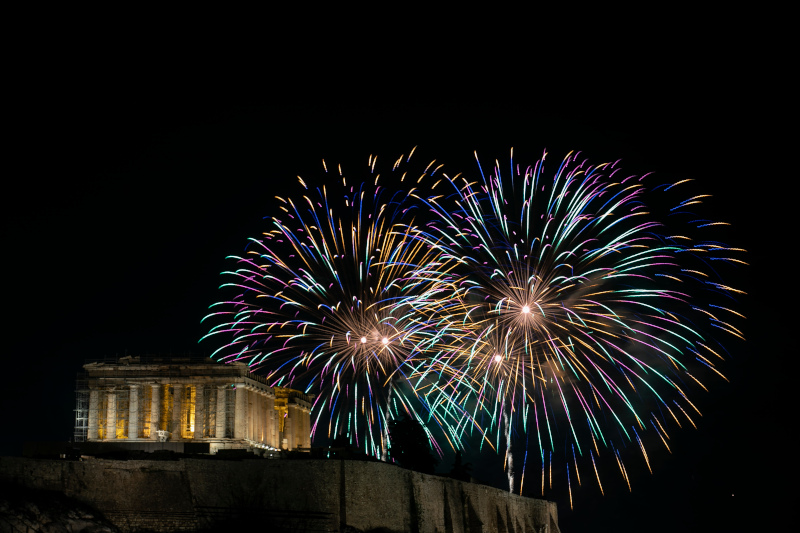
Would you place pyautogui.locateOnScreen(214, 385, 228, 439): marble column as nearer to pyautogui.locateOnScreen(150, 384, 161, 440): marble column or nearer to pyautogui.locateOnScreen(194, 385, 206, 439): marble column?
pyautogui.locateOnScreen(194, 385, 206, 439): marble column

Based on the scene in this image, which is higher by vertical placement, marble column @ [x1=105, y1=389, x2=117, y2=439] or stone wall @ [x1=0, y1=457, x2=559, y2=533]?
marble column @ [x1=105, y1=389, x2=117, y2=439]

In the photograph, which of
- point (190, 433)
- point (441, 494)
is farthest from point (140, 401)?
point (441, 494)

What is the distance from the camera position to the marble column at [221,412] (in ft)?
263

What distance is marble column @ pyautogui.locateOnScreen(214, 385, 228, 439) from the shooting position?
8006cm

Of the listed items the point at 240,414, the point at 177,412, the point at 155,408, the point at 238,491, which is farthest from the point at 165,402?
the point at 238,491

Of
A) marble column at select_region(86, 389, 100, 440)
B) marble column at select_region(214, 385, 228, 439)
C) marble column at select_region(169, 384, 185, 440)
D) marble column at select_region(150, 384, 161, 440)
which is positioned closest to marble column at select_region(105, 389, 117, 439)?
marble column at select_region(86, 389, 100, 440)

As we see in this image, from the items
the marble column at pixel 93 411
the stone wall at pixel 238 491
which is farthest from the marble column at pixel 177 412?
the stone wall at pixel 238 491

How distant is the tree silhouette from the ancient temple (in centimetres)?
1098

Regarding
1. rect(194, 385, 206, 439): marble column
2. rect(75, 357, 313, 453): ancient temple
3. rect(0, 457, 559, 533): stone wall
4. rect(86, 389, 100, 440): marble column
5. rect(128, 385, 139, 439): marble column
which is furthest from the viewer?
rect(194, 385, 206, 439): marble column

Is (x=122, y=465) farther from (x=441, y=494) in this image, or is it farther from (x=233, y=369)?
(x=233, y=369)

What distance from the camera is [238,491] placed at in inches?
2087

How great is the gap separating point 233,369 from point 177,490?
97.9 feet

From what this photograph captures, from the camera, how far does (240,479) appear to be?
2098 inches

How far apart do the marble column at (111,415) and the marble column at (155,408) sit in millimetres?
2779
